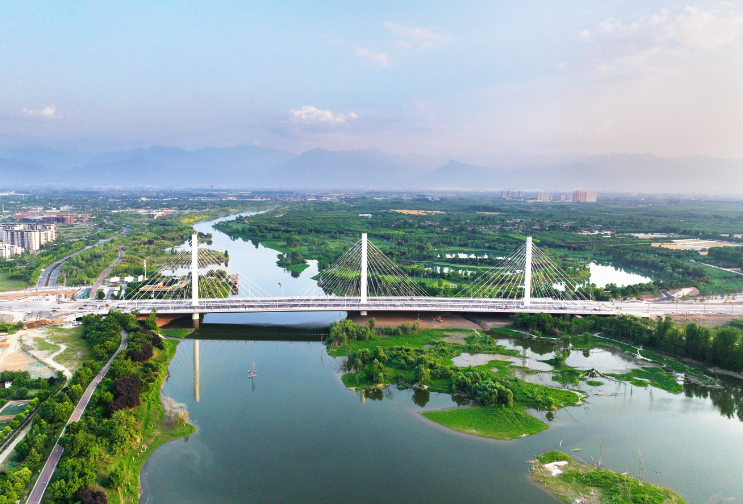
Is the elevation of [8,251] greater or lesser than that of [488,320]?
greater

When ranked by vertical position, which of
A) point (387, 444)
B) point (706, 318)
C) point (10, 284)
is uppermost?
point (706, 318)

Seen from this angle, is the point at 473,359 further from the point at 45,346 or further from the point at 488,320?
the point at 45,346

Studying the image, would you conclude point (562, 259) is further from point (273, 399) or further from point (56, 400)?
point (56, 400)

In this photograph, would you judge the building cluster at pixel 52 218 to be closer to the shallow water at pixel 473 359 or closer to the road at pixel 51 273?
the road at pixel 51 273

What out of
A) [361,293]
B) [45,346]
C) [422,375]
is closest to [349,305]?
[361,293]

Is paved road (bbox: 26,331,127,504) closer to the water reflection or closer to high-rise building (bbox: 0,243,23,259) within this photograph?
the water reflection

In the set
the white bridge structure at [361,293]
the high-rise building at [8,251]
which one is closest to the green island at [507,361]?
the white bridge structure at [361,293]

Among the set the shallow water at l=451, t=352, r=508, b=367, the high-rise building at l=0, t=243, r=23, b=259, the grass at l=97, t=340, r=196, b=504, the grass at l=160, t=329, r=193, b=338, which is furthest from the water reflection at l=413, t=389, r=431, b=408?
the high-rise building at l=0, t=243, r=23, b=259
